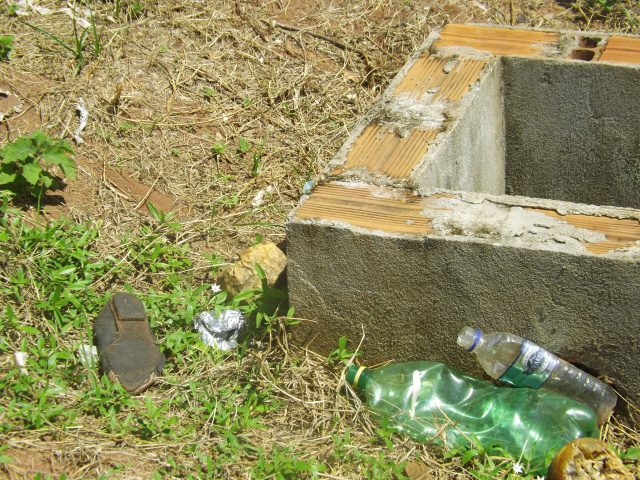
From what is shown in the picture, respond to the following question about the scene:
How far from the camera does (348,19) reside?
4.79 meters

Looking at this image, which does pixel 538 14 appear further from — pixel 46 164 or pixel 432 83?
pixel 46 164

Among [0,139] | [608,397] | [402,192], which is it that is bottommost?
[608,397]

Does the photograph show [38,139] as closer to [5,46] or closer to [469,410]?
[5,46]

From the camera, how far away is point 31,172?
2.84 m

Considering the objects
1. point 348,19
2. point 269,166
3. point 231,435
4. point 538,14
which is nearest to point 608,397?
point 231,435

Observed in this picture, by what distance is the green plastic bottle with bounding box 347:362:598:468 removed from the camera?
6.89ft

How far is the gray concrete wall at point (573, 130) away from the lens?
115 inches

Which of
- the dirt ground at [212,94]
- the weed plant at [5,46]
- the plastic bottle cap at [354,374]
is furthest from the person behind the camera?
the weed plant at [5,46]

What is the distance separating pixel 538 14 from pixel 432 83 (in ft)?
9.48

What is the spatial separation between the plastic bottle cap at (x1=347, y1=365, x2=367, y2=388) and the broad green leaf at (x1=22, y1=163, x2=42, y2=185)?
1779mm

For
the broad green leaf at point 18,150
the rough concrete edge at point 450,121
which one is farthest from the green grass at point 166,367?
the rough concrete edge at point 450,121

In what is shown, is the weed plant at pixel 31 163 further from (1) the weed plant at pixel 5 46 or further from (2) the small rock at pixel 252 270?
(1) the weed plant at pixel 5 46

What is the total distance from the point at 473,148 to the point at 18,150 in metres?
2.19

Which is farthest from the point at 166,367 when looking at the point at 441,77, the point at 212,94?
the point at 212,94
